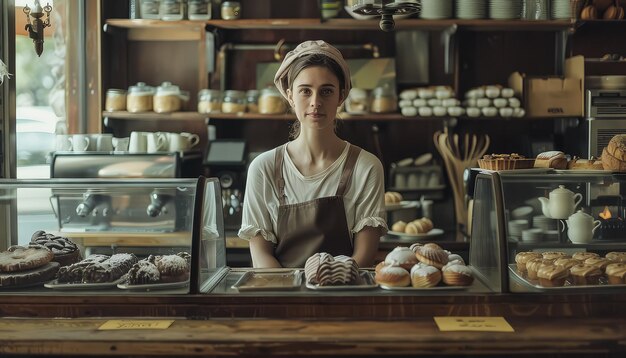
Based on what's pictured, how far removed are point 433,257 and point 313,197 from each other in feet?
2.22

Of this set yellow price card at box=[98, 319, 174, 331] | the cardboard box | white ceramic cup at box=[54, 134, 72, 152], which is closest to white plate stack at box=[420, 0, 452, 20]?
the cardboard box

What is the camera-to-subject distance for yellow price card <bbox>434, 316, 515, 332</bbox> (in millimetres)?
1693

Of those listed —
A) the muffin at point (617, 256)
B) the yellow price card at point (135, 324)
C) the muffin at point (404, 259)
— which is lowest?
the yellow price card at point (135, 324)

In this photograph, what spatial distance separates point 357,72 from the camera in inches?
185

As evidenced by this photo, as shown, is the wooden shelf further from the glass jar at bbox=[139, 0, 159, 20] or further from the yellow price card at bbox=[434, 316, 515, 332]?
the yellow price card at bbox=[434, 316, 515, 332]

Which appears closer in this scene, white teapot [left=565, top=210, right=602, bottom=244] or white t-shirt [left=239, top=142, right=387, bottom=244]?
white teapot [left=565, top=210, right=602, bottom=244]

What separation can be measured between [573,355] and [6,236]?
63.8 inches

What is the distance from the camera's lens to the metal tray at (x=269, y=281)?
185cm

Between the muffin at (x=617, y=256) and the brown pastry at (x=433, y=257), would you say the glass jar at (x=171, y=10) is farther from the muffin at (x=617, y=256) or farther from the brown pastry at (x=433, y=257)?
the muffin at (x=617, y=256)

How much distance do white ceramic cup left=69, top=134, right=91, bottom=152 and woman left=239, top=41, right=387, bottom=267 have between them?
6.29ft

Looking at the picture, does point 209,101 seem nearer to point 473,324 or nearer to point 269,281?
point 269,281

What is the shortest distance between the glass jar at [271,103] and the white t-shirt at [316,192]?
1.92m

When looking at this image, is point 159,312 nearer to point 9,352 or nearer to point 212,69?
point 9,352

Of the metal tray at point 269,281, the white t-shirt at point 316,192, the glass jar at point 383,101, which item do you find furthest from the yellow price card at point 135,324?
the glass jar at point 383,101
